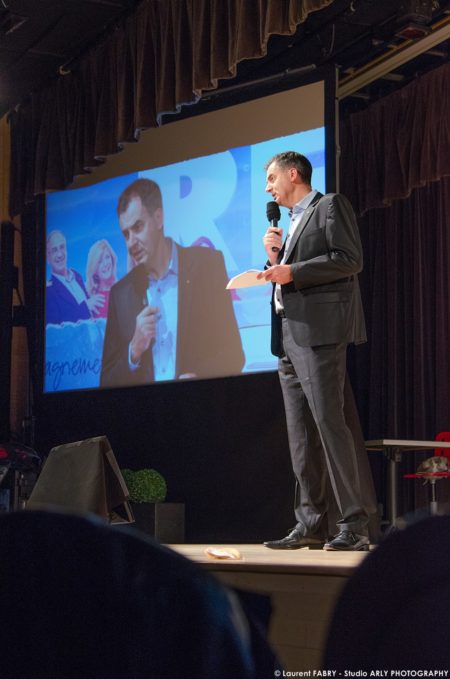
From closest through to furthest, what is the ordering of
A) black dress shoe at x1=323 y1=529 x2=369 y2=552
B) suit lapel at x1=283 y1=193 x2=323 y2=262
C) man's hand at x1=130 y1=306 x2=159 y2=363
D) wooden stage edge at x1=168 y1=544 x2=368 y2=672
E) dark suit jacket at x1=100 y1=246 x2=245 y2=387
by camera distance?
1. wooden stage edge at x1=168 y1=544 x2=368 y2=672
2. black dress shoe at x1=323 y1=529 x2=369 y2=552
3. suit lapel at x1=283 y1=193 x2=323 y2=262
4. dark suit jacket at x1=100 y1=246 x2=245 y2=387
5. man's hand at x1=130 y1=306 x2=159 y2=363

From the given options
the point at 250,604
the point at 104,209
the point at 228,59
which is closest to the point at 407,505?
the point at 104,209

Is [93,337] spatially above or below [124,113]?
below

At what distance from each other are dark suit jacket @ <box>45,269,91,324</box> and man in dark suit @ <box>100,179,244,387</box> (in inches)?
11.1

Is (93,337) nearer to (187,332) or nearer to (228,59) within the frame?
(187,332)

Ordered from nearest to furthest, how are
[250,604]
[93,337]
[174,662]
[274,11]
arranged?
[174,662], [250,604], [274,11], [93,337]

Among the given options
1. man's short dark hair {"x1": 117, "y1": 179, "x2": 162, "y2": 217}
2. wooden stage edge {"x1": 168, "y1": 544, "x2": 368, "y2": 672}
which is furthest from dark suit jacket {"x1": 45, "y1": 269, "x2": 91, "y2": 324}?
wooden stage edge {"x1": 168, "y1": 544, "x2": 368, "y2": 672}

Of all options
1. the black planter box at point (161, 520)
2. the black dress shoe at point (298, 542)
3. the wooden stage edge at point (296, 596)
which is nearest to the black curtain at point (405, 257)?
the black planter box at point (161, 520)

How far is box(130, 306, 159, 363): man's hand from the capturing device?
17.9 ft

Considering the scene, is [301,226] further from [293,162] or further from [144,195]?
[144,195]

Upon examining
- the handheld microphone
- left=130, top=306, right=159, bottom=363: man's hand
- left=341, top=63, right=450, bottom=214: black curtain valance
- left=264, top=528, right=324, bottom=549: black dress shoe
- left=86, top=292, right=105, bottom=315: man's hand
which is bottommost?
left=264, top=528, right=324, bottom=549: black dress shoe

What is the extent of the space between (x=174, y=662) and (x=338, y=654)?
13cm

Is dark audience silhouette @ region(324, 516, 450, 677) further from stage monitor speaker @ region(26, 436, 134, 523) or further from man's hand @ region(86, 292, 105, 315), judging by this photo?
man's hand @ region(86, 292, 105, 315)

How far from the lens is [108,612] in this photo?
1.67ft

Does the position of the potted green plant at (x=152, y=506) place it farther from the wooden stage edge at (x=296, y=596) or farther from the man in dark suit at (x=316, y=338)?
the wooden stage edge at (x=296, y=596)
